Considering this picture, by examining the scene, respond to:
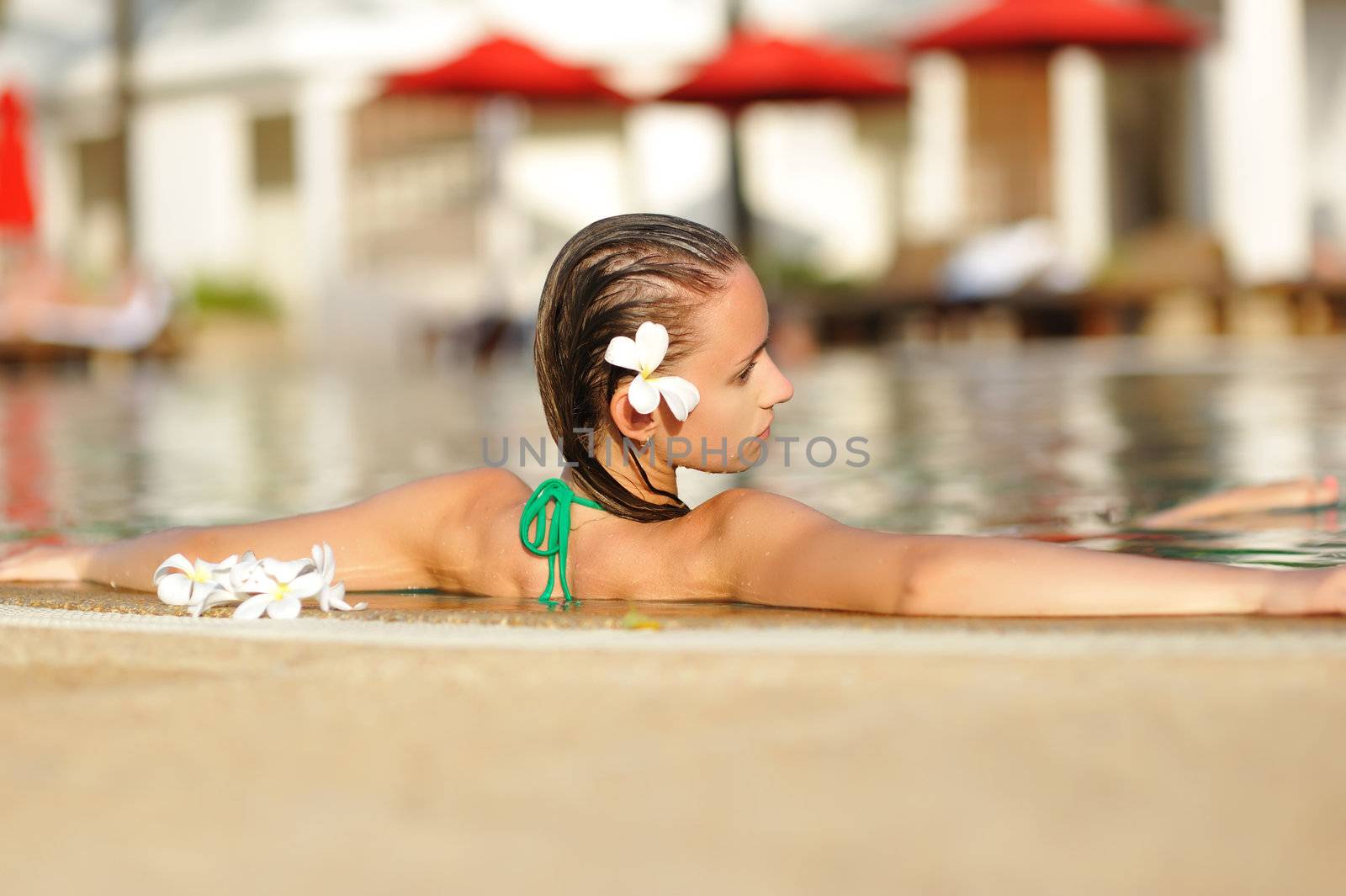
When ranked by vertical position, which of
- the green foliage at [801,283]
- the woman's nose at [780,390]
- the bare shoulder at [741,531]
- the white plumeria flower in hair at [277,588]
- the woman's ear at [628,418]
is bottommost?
the white plumeria flower in hair at [277,588]

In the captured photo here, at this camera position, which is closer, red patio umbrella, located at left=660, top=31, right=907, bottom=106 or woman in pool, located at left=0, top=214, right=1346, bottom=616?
woman in pool, located at left=0, top=214, right=1346, bottom=616

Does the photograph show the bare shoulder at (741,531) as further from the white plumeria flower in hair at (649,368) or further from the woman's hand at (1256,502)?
the woman's hand at (1256,502)

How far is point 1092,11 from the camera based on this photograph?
48.2 feet

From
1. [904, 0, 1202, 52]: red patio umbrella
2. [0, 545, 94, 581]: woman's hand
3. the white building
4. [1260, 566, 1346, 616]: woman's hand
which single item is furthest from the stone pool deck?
the white building

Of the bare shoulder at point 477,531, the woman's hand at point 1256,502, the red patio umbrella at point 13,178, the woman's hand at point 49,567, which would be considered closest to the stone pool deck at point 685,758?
the bare shoulder at point 477,531

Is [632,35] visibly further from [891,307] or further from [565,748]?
[565,748]

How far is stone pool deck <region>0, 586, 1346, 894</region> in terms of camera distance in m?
1.37

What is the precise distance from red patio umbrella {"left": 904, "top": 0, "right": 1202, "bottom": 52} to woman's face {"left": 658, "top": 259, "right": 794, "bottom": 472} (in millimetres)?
12582

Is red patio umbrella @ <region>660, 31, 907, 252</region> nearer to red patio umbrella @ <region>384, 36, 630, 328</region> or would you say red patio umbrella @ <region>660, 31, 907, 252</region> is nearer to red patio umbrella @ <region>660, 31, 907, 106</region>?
red patio umbrella @ <region>660, 31, 907, 106</region>

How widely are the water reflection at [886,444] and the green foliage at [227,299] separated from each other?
9.30m

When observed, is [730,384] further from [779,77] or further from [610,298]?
[779,77]

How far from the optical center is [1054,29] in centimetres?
1468

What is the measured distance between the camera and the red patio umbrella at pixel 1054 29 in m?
14.6

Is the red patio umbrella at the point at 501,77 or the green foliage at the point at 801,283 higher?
the red patio umbrella at the point at 501,77
